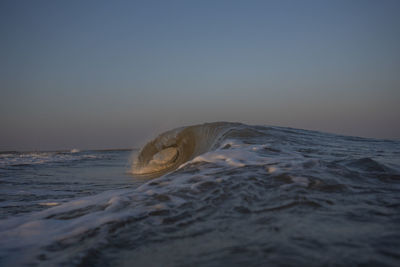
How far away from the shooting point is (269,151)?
375 cm

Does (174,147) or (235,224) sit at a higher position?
(235,224)

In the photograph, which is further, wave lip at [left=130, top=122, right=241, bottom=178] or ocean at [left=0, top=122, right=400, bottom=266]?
wave lip at [left=130, top=122, right=241, bottom=178]

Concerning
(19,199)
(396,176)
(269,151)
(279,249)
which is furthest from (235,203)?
(19,199)

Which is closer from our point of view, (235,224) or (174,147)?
(235,224)

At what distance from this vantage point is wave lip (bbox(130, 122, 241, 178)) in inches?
269

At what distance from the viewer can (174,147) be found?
754 centimetres

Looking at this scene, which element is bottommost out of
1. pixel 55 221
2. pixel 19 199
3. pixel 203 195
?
pixel 19 199

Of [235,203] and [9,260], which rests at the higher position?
[235,203]

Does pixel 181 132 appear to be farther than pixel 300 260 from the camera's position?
Yes

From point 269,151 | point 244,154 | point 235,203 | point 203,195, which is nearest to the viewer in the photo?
point 235,203

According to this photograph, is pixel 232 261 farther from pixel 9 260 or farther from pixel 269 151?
Result: pixel 269 151

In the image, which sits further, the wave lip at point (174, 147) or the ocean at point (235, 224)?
the wave lip at point (174, 147)

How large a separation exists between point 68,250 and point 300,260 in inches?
39.0

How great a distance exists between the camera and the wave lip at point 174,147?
682cm
